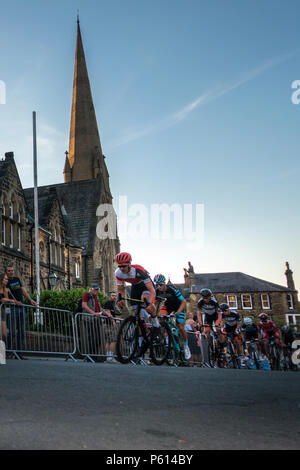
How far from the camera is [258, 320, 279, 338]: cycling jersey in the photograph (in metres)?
17.3

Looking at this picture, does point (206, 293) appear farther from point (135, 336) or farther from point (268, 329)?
point (268, 329)

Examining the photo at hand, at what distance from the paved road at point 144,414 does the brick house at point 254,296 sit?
54.6 metres

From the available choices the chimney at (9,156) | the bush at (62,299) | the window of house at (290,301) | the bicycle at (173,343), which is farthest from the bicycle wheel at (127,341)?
the window of house at (290,301)

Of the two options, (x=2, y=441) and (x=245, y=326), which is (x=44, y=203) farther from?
(x=2, y=441)

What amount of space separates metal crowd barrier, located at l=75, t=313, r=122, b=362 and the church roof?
86.9ft

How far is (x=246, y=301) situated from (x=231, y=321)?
46.2 metres

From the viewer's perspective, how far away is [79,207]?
45531 mm

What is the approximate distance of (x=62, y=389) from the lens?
5320mm

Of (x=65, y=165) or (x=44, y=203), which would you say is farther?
(x=65, y=165)

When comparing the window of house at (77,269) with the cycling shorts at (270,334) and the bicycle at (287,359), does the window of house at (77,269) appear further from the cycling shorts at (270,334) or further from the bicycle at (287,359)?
the cycling shorts at (270,334)

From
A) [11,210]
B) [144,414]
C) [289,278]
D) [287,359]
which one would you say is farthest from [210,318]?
[289,278]

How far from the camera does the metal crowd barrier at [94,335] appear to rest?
1222cm
